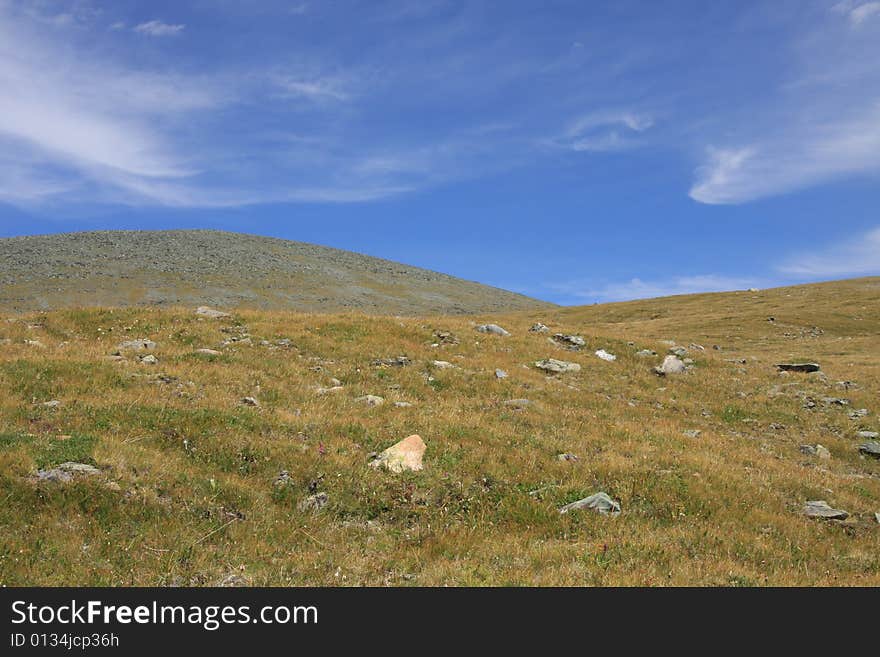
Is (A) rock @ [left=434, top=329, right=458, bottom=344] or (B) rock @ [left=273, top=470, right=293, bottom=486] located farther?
(A) rock @ [left=434, top=329, right=458, bottom=344]

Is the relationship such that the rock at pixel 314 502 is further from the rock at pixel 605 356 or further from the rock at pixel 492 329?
the rock at pixel 492 329

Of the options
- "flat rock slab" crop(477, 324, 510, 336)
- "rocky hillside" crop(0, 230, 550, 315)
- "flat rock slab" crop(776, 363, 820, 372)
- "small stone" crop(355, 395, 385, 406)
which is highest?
"rocky hillside" crop(0, 230, 550, 315)

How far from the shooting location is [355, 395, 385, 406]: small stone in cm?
1518

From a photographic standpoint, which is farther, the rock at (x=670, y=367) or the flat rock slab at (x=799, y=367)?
the flat rock slab at (x=799, y=367)

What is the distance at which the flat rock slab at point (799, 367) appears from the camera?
2761 cm

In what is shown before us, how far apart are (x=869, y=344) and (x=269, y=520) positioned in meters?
45.3

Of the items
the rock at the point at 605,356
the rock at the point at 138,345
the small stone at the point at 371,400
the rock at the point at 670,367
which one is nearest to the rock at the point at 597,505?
the small stone at the point at 371,400

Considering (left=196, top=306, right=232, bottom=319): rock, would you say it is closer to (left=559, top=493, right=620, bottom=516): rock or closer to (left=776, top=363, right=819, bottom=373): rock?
(left=559, top=493, right=620, bottom=516): rock

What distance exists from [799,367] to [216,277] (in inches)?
3479

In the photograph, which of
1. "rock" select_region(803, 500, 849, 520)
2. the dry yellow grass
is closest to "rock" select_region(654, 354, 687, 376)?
the dry yellow grass

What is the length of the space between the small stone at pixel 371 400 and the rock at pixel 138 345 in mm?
7703

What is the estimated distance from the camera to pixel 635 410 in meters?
18.5

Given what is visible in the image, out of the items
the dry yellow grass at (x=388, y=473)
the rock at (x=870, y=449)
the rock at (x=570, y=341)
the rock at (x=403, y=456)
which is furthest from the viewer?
the rock at (x=570, y=341)

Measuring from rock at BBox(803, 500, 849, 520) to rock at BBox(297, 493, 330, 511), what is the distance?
9656 mm
